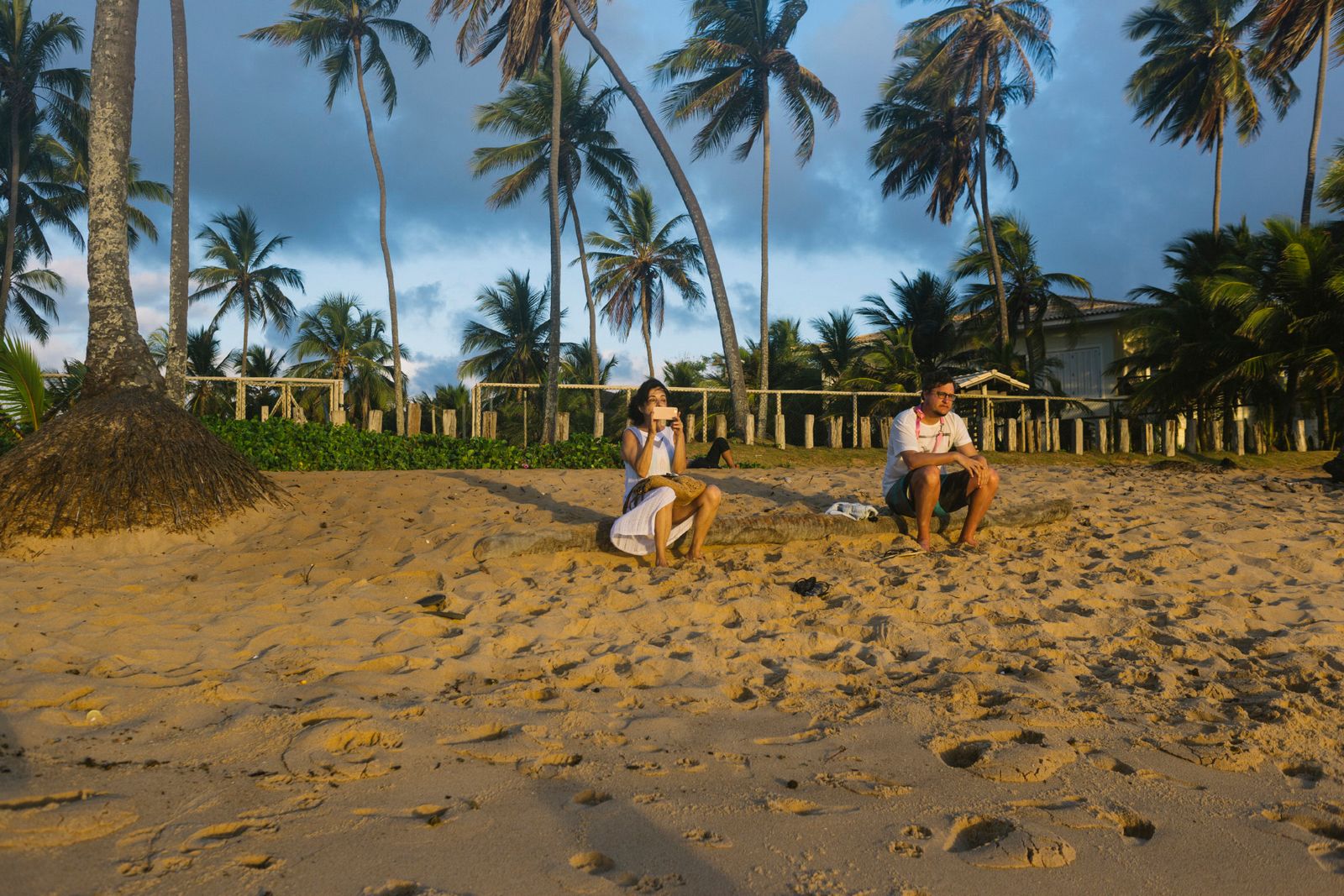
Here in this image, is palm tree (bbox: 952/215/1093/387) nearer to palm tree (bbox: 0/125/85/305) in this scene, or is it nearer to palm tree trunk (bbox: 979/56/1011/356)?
palm tree trunk (bbox: 979/56/1011/356)

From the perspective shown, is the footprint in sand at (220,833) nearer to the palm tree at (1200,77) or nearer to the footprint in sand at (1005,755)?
the footprint in sand at (1005,755)

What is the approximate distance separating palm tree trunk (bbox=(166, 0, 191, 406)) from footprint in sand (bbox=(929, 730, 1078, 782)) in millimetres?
9490

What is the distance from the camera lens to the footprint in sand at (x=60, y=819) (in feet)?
6.75

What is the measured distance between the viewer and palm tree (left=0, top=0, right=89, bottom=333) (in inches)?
957

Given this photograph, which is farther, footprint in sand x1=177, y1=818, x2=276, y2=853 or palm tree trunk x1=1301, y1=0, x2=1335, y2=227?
palm tree trunk x1=1301, y1=0, x2=1335, y2=227

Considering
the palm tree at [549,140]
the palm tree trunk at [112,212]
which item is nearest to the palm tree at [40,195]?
the palm tree at [549,140]

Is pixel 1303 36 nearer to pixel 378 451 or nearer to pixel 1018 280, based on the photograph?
pixel 1018 280

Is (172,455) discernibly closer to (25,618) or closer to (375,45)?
(25,618)

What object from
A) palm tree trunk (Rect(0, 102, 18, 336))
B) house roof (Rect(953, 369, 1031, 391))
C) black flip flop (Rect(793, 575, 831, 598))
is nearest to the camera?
black flip flop (Rect(793, 575, 831, 598))

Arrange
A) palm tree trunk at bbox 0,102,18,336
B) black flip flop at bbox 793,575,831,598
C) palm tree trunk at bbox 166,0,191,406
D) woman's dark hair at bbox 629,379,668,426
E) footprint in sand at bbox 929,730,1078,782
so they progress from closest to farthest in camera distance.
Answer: footprint in sand at bbox 929,730,1078,782, black flip flop at bbox 793,575,831,598, woman's dark hair at bbox 629,379,668,426, palm tree trunk at bbox 166,0,191,406, palm tree trunk at bbox 0,102,18,336

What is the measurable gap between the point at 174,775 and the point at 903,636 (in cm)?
300

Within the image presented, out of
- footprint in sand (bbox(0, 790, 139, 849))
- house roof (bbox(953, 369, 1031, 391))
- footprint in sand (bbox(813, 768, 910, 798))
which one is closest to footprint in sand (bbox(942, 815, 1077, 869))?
footprint in sand (bbox(813, 768, 910, 798))

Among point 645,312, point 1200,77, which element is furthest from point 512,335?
point 1200,77

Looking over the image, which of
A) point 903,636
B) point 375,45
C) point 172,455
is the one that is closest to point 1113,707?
point 903,636
